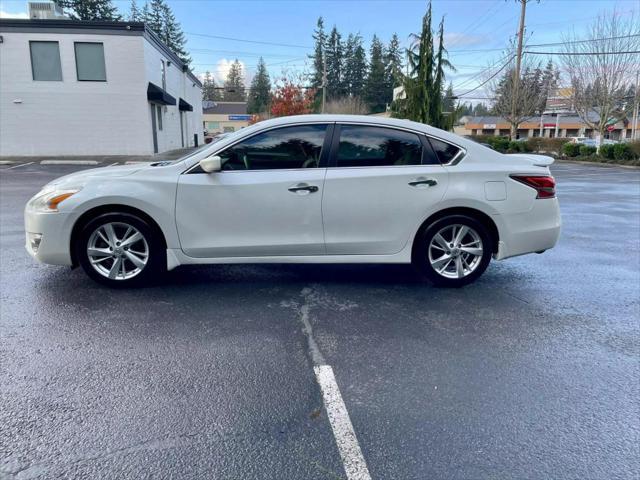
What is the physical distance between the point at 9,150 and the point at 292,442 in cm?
2634

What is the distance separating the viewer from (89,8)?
2200 inches

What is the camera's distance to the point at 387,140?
464 cm

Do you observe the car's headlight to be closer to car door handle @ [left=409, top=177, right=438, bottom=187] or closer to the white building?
car door handle @ [left=409, top=177, right=438, bottom=187]

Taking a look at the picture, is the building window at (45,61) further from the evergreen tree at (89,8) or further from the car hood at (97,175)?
the evergreen tree at (89,8)

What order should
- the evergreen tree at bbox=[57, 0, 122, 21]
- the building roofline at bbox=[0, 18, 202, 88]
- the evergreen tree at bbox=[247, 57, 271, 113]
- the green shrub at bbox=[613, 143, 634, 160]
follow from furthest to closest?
the evergreen tree at bbox=[247, 57, 271, 113], the evergreen tree at bbox=[57, 0, 122, 21], the green shrub at bbox=[613, 143, 634, 160], the building roofline at bbox=[0, 18, 202, 88]

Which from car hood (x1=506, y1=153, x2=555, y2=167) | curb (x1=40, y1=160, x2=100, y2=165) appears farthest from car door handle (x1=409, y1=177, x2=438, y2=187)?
curb (x1=40, y1=160, x2=100, y2=165)

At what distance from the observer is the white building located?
72.8 ft

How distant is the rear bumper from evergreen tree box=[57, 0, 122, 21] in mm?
64162

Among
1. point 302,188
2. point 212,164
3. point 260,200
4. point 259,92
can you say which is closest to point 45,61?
point 212,164

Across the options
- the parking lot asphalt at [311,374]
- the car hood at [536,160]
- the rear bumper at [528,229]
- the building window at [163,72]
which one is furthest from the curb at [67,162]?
the rear bumper at [528,229]

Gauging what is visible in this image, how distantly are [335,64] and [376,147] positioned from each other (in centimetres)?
7813

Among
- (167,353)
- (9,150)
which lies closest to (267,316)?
(167,353)

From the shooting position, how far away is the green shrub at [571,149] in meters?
29.4

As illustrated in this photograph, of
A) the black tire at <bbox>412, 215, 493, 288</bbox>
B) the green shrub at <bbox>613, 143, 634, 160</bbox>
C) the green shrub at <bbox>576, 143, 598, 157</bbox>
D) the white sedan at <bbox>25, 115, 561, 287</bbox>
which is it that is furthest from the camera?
the green shrub at <bbox>576, 143, 598, 157</bbox>
